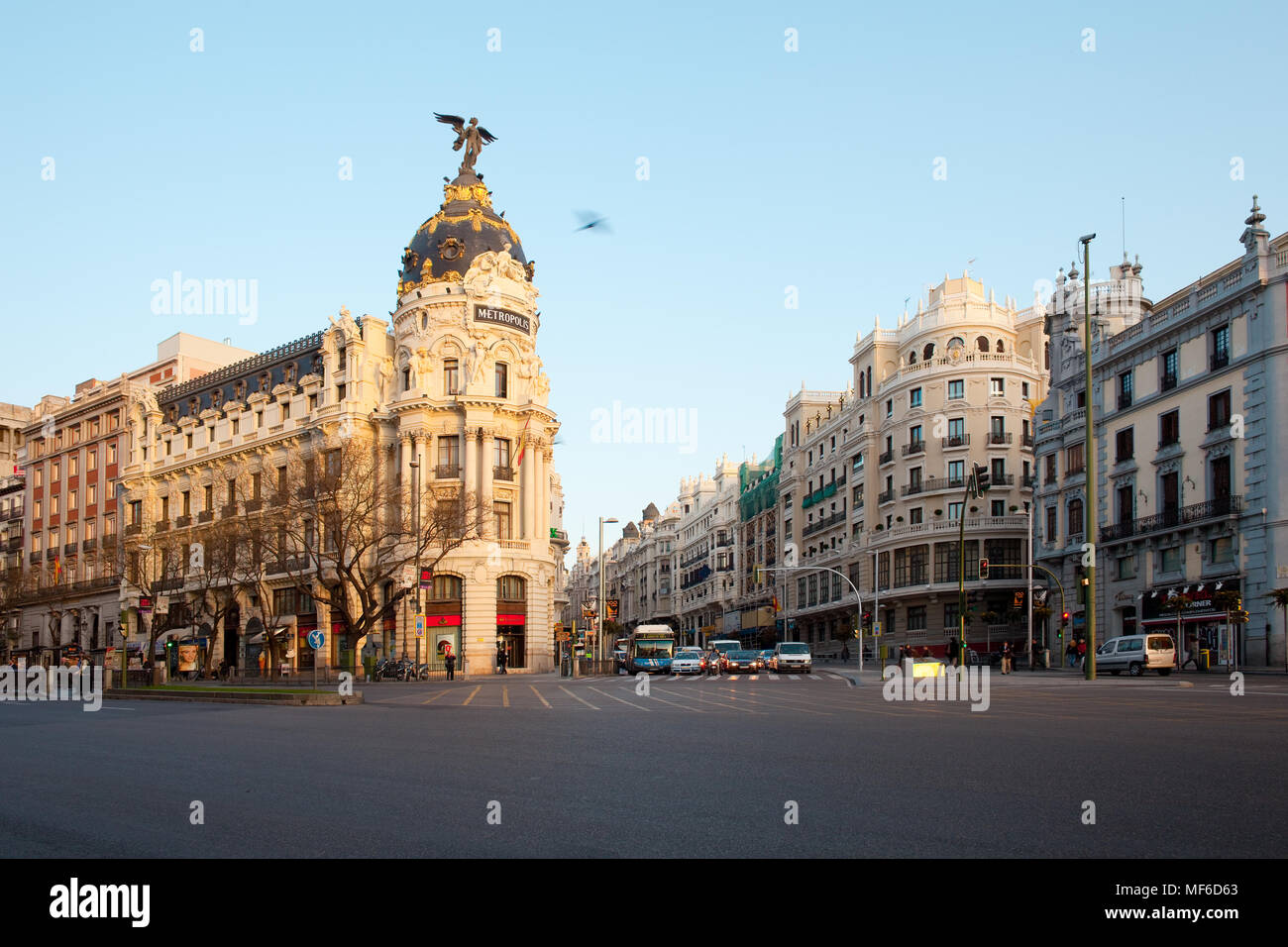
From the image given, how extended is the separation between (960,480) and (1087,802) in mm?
63942

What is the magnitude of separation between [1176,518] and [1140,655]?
996cm

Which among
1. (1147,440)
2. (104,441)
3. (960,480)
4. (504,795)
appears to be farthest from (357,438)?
(504,795)

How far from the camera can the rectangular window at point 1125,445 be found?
2028 inches

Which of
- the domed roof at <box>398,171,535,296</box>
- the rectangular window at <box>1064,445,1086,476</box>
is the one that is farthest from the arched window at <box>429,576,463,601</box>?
the rectangular window at <box>1064,445,1086,476</box>

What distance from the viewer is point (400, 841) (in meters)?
7.32

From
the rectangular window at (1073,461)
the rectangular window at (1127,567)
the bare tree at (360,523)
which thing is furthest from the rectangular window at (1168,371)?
the bare tree at (360,523)

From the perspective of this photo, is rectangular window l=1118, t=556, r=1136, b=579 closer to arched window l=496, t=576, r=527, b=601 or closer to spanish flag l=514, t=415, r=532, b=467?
arched window l=496, t=576, r=527, b=601

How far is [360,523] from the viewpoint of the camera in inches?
1884

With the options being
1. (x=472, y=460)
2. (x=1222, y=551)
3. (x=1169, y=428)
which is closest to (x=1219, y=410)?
(x=1169, y=428)

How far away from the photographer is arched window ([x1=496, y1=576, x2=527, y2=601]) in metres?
60.2

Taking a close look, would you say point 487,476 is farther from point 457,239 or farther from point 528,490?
point 457,239

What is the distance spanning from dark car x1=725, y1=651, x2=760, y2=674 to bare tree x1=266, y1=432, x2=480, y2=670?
16.1 meters

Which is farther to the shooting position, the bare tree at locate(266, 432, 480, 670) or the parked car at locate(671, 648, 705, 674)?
the parked car at locate(671, 648, 705, 674)
